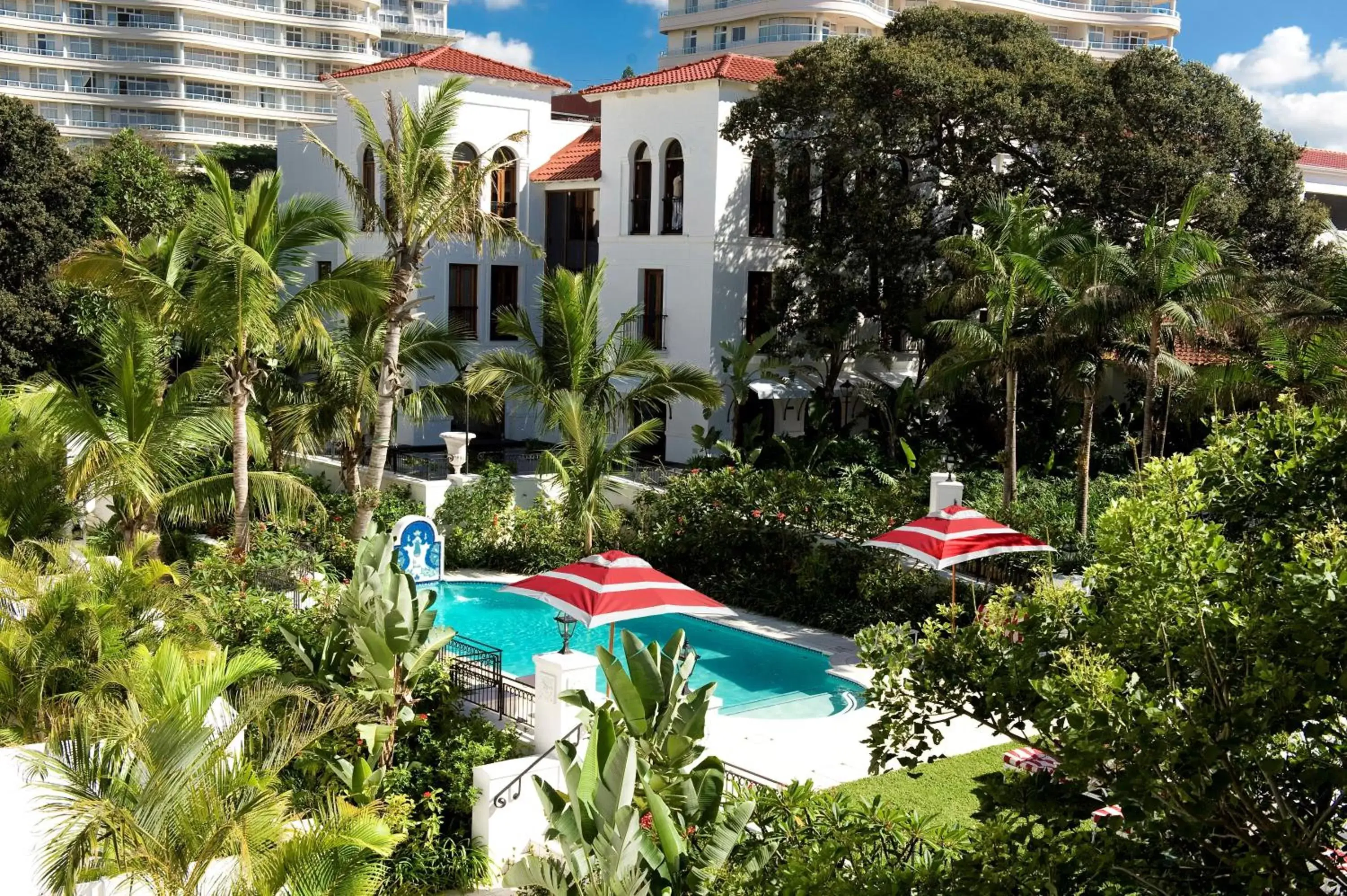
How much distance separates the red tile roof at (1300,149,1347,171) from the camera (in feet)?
129

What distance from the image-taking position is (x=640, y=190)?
99.8ft

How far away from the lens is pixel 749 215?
1138 inches

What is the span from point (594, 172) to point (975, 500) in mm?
15284

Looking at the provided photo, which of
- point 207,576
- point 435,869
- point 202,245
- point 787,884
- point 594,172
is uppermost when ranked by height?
point 594,172

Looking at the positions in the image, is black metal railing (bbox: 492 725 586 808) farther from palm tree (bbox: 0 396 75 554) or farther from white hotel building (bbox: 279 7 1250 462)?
white hotel building (bbox: 279 7 1250 462)

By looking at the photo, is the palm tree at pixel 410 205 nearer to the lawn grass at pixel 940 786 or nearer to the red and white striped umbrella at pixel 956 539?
the red and white striped umbrella at pixel 956 539

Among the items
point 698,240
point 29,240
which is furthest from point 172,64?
point 698,240

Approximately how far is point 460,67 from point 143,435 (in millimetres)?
18272

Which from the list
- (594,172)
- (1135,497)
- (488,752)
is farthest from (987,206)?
(1135,497)

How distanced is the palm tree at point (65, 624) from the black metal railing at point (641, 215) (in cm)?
1864

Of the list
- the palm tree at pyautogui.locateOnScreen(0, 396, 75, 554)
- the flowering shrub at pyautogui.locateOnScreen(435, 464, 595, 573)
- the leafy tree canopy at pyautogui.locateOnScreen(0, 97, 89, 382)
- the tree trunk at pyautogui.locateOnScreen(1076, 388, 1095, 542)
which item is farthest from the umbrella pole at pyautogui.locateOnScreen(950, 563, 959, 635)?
the leafy tree canopy at pyautogui.locateOnScreen(0, 97, 89, 382)

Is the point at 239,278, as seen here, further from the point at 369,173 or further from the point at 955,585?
the point at 369,173

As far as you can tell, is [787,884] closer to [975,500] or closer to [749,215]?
[975,500]

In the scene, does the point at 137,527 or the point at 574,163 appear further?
the point at 574,163
